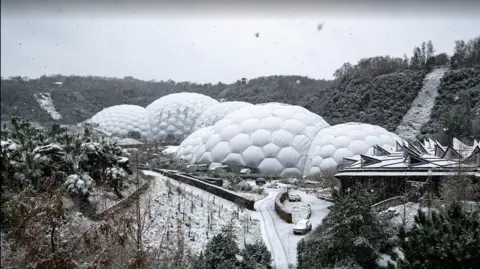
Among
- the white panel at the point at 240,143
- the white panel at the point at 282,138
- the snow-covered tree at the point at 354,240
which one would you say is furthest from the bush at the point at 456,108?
the snow-covered tree at the point at 354,240

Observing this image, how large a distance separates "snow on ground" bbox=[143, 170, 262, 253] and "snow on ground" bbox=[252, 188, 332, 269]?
16.2 inches

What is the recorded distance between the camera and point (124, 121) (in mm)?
44281

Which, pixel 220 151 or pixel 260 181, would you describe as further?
pixel 220 151

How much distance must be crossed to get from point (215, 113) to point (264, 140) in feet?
61.1

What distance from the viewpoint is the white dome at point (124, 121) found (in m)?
43.0

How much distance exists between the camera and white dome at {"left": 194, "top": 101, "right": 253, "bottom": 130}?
1588 inches

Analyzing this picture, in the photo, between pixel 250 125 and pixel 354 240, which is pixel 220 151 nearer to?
pixel 250 125

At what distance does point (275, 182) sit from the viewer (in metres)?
20.4

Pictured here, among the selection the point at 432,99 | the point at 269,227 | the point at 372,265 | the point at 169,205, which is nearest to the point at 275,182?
the point at 269,227

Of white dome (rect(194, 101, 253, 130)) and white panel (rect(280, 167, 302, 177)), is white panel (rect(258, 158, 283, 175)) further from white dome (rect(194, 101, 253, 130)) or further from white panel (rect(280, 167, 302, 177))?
white dome (rect(194, 101, 253, 130))

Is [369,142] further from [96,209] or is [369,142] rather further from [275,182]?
[96,209]

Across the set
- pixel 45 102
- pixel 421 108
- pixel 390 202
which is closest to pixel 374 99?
pixel 421 108

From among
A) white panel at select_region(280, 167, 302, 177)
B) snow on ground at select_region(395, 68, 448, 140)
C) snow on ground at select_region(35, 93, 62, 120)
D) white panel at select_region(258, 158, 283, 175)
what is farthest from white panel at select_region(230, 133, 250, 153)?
snow on ground at select_region(35, 93, 62, 120)

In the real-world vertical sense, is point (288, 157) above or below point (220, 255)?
below
